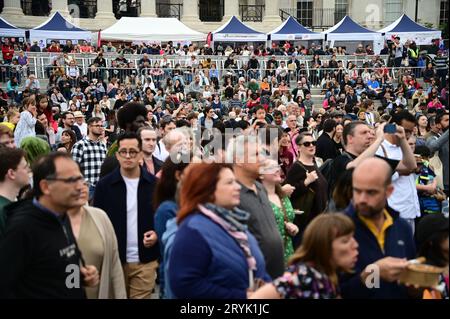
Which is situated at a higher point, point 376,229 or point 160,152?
point 376,229

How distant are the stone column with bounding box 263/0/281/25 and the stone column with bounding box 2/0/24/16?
1675cm

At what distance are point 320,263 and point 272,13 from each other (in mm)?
45891

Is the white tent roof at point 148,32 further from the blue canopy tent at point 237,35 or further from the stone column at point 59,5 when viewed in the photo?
the stone column at point 59,5

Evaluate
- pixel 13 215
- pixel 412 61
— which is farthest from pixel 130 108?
pixel 412 61

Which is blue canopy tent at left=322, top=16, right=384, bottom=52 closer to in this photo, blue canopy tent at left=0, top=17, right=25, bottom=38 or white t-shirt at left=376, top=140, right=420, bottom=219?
blue canopy tent at left=0, top=17, right=25, bottom=38

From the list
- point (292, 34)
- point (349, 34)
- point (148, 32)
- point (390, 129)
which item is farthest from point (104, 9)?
point (390, 129)

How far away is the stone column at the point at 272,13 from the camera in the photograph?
1890 inches

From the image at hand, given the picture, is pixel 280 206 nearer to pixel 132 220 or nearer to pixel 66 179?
pixel 132 220

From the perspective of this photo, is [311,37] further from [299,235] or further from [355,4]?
[299,235]

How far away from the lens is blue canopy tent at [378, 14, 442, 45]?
34594 mm

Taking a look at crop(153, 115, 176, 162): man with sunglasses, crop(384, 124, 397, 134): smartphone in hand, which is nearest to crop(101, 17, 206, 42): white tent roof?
crop(153, 115, 176, 162): man with sunglasses

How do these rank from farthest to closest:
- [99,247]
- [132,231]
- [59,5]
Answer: [59,5] → [132,231] → [99,247]

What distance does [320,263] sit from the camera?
3820 millimetres

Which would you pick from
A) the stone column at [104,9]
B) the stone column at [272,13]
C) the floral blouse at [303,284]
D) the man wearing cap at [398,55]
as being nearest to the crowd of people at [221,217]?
the floral blouse at [303,284]
